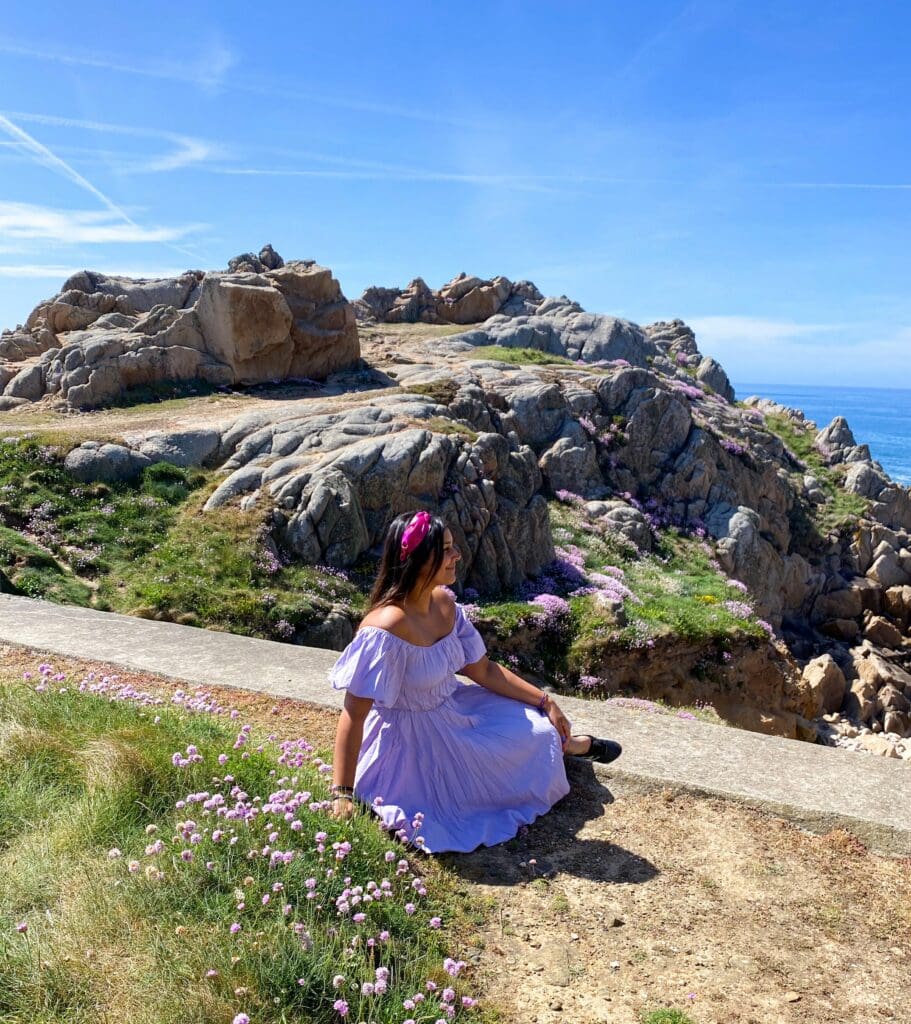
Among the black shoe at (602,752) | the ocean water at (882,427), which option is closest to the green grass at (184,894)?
the black shoe at (602,752)

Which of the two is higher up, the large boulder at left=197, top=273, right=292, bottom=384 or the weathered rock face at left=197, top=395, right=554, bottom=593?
the large boulder at left=197, top=273, right=292, bottom=384

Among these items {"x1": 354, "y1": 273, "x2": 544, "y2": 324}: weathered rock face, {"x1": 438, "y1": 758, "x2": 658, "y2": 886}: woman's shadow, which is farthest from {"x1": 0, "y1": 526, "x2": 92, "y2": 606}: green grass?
{"x1": 354, "y1": 273, "x2": 544, "y2": 324}: weathered rock face

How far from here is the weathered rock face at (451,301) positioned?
155ft

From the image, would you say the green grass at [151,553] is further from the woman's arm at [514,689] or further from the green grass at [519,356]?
the green grass at [519,356]

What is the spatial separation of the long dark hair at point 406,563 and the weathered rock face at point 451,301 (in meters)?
43.6

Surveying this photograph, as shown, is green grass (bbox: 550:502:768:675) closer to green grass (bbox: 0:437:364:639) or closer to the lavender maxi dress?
green grass (bbox: 0:437:364:639)

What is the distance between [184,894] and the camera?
350 cm

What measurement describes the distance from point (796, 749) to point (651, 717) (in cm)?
113

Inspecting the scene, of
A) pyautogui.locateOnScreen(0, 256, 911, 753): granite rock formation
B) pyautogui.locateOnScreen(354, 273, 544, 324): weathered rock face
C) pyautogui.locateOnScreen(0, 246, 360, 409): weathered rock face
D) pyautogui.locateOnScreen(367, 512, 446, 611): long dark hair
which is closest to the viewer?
pyautogui.locateOnScreen(367, 512, 446, 611): long dark hair

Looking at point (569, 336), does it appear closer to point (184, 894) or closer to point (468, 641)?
point (468, 641)

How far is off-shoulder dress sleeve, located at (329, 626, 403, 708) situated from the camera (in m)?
4.64

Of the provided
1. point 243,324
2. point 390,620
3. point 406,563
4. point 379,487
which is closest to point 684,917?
point 390,620

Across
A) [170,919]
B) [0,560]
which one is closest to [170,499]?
[0,560]

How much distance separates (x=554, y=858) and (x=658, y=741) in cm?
176
